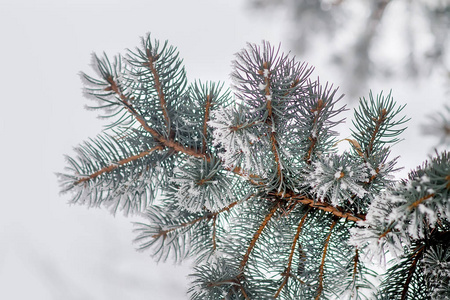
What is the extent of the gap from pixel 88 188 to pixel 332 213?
202 millimetres

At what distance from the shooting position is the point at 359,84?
35.6 inches

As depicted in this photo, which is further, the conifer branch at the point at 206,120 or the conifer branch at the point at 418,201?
the conifer branch at the point at 206,120

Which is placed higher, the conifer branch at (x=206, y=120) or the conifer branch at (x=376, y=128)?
the conifer branch at (x=376, y=128)

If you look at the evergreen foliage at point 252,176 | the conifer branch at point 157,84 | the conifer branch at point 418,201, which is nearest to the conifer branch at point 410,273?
the evergreen foliage at point 252,176

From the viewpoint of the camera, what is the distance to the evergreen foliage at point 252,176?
290 millimetres

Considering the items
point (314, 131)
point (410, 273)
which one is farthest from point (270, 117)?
point (410, 273)

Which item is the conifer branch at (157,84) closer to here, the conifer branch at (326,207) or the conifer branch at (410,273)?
the conifer branch at (326,207)

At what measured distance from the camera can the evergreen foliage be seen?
0.29 m

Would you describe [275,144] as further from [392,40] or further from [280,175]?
[392,40]

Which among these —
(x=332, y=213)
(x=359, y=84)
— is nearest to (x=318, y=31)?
(x=359, y=84)

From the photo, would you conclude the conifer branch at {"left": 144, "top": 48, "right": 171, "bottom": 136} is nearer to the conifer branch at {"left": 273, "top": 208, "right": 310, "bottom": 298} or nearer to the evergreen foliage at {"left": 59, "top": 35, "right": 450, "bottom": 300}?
the evergreen foliage at {"left": 59, "top": 35, "right": 450, "bottom": 300}

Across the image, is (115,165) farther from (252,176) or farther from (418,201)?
(418,201)

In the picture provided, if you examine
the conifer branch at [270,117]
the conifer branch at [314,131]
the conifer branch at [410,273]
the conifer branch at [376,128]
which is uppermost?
the conifer branch at [376,128]

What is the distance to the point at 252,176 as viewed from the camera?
0.33 meters
